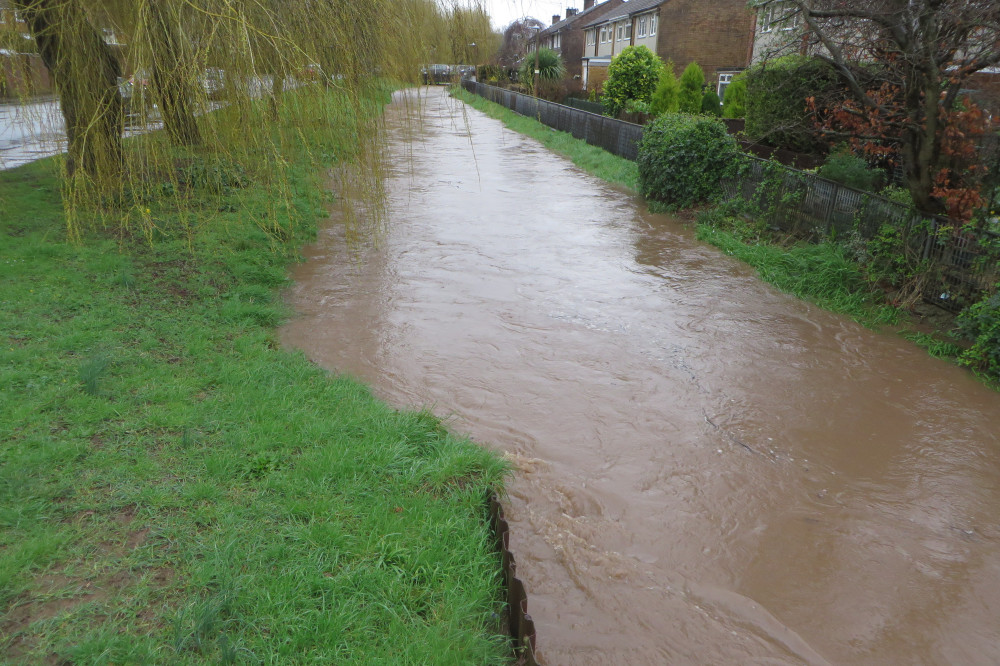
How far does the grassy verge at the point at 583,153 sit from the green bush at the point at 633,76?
9.84 feet

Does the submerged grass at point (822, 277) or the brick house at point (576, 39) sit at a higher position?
the brick house at point (576, 39)

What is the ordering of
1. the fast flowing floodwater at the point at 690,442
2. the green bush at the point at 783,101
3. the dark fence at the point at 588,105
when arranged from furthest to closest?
the dark fence at the point at 588,105 → the green bush at the point at 783,101 → the fast flowing floodwater at the point at 690,442

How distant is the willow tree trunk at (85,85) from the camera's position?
4836 mm

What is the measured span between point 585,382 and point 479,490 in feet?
8.46

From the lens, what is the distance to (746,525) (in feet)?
16.3

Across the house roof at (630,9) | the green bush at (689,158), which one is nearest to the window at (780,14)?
the green bush at (689,158)

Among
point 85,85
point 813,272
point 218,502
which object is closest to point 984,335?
point 813,272

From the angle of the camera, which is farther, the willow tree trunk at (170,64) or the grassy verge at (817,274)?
the grassy verge at (817,274)

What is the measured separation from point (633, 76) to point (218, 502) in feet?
89.2

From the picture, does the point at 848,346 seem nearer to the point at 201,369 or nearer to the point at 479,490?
the point at 479,490

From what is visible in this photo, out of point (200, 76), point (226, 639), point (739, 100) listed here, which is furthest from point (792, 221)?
point (739, 100)

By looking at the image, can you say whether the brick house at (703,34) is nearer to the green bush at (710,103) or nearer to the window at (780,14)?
the green bush at (710,103)

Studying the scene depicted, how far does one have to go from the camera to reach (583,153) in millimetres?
22547

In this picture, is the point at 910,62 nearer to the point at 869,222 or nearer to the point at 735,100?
the point at 869,222
